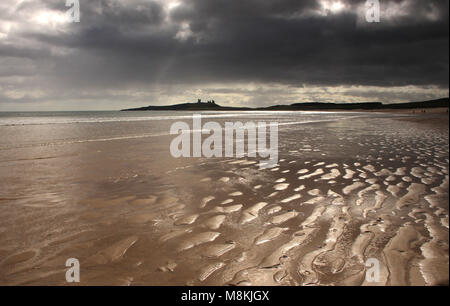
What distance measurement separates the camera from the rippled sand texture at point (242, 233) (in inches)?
96.2

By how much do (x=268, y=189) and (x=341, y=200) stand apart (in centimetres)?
129

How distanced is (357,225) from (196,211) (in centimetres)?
223

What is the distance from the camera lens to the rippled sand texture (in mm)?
2443

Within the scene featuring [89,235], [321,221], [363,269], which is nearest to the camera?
[363,269]

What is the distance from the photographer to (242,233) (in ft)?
10.7

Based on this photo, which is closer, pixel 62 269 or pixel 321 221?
pixel 62 269

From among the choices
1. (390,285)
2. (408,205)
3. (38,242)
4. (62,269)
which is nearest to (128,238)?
(62,269)

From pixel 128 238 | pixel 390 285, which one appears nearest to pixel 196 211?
pixel 128 238

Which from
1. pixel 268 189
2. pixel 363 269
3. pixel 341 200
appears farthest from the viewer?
pixel 268 189

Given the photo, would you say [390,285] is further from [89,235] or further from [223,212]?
[89,235]

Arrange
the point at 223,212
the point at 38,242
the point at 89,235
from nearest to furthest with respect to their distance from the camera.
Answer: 1. the point at 38,242
2. the point at 89,235
3. the point at 223,212

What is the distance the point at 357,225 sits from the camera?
11.2ft

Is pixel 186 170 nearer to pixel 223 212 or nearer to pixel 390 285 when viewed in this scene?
pixel 223 212
